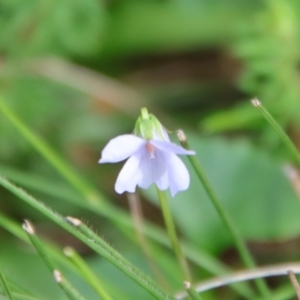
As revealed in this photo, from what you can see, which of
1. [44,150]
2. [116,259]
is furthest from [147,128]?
[44,150]

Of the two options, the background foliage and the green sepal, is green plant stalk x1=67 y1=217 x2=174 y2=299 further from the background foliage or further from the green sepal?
the background foliage

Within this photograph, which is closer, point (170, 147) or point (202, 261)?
point (170, 147)

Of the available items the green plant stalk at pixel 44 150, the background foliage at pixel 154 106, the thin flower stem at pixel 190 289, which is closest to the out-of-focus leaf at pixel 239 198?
the background foliage at pixel 154 106

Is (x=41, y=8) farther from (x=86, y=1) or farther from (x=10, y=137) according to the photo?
(x=10, y=137)

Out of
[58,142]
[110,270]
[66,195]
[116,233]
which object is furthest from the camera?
[58,142]

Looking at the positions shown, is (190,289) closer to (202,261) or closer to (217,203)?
(217,203)

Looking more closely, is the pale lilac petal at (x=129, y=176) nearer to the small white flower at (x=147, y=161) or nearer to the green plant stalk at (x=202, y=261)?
the small white flower at (x=147, y=161)

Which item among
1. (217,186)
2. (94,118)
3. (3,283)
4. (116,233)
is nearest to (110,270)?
(116,233)

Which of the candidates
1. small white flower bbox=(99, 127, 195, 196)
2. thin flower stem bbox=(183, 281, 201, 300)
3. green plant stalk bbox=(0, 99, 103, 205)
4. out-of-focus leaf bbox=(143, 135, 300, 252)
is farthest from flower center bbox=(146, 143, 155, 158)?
out-of-focus leaf bbox=(143, 135, 300, 252)

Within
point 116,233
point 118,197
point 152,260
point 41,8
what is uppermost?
point 41,8
